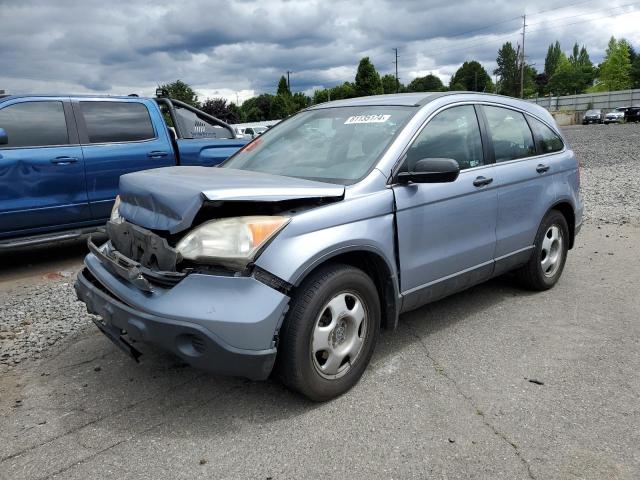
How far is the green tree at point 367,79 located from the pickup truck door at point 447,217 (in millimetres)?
59844

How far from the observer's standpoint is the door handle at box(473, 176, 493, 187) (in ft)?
13.0

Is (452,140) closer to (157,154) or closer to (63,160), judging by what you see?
(157,154)

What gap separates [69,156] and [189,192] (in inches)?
155

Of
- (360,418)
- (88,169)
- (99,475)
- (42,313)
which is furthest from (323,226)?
(88,169)

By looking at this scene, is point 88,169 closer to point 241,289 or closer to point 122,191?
point 122,191

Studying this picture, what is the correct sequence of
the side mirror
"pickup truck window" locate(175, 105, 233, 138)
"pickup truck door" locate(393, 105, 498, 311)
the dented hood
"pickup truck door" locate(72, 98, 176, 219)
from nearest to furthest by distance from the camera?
the dented hood
the side mirror
"pickup truck door" locate(393, 105, 498, 311)
"pickup truck door" locate(72, 98, 176, 219)
"pickup truck window" locate(175, 105, 233, 138)

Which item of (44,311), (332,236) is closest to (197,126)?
(44,311)

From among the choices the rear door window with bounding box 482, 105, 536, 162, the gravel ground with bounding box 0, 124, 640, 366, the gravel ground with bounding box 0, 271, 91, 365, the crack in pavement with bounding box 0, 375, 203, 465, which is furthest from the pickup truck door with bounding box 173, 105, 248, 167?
the crack in pavement with bounding box 0, 375, 203, 465

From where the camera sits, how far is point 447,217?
373 cm

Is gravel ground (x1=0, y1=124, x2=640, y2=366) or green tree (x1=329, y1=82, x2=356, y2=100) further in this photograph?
green tree (x1=329, y1=82, x2=356, y2=100)

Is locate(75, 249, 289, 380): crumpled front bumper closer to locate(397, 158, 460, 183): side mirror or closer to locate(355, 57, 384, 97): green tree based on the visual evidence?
locate(397, 158, 460, 183): side mirror

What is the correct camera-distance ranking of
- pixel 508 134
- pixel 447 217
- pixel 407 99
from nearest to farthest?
pixel 447 217 → pixel 407 99 → pixel 508 134

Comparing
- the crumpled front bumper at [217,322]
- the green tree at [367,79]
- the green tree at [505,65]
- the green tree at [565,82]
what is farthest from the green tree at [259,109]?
the crumpled front bumper at [217,322]

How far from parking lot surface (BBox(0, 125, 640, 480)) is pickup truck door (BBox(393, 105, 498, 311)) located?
0.49 metres
